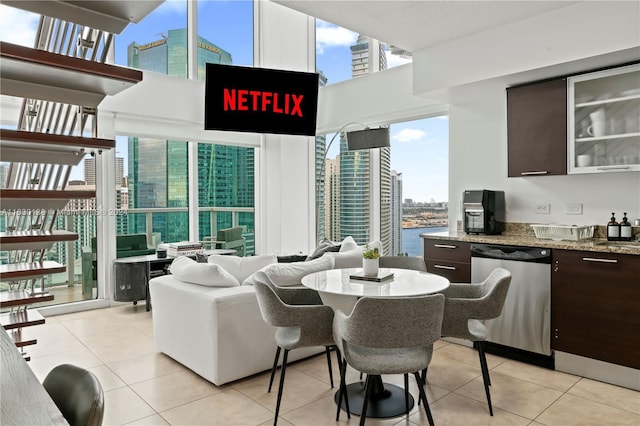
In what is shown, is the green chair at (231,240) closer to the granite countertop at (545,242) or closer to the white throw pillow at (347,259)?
the white throw pillow at (347,259)

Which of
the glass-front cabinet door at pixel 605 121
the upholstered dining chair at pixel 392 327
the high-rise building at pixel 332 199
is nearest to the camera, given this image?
the upholstered dining chair at pixel 392 327

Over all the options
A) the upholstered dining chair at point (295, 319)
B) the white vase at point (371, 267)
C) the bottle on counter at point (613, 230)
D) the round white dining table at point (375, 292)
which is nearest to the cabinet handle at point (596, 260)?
the bottle on counter at point (613, 230)

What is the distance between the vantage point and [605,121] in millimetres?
3338

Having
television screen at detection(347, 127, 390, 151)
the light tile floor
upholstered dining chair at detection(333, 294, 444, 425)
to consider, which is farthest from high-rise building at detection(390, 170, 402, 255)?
upholstered dining chair at detection(333, 294, 444, 425)

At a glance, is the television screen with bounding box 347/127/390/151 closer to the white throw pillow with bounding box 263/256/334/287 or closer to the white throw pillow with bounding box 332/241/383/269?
the white throw pillow with bounding box 332/241/383/269

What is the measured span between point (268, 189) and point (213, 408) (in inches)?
172

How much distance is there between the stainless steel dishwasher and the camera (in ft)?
11.2

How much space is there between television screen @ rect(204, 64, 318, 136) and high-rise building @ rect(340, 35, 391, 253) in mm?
2039

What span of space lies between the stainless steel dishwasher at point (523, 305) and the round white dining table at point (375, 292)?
3.05 feet

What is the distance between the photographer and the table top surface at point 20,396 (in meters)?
0.92

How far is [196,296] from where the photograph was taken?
127 inches

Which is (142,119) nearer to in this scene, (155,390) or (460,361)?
(155,390)

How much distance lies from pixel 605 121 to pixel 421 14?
161 centimetres

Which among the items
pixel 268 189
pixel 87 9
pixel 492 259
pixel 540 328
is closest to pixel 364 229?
pixel 268 189
